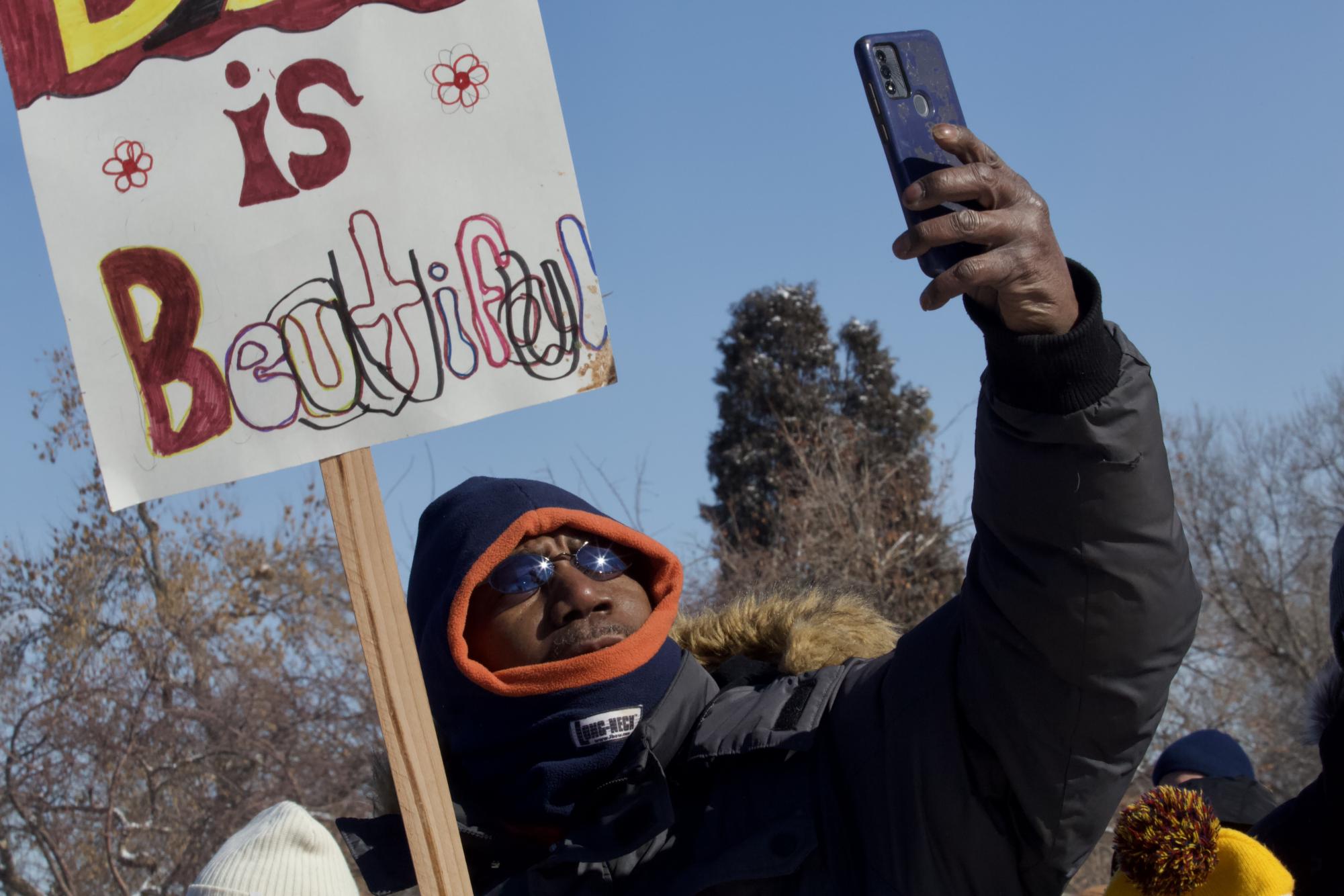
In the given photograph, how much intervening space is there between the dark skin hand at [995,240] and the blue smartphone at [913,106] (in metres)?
0.02

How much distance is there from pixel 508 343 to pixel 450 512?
0.72 meters

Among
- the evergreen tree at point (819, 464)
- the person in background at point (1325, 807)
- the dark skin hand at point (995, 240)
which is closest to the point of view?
the dark skin hand at point (995, 240)

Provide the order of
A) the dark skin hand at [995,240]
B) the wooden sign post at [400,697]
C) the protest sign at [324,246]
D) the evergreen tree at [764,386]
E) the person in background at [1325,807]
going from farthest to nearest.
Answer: the evergreen tree at [764,386], the person in background at [1325,807], the protest sign at [324,246], the wooden sign post at [400,697], the dark skin hand at [995,240]

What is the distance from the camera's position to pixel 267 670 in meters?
11.7

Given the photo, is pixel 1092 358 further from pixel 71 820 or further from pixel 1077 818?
pixel 71 820

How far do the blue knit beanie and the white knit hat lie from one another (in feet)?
9.92

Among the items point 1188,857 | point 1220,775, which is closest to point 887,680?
point 1188,857

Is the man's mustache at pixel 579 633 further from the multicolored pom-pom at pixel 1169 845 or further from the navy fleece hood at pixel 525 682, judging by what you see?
the multicolored pom-pom at pixel 1169 845

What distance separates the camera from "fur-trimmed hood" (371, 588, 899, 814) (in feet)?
7.35

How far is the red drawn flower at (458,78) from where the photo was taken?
2.01 m

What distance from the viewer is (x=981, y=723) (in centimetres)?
173

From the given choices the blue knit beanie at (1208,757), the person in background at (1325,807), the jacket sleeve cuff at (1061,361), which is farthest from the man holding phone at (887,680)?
the blue knit beanie at (1208,757)

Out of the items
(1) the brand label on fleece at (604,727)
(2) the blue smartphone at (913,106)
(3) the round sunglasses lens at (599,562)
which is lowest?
(1) the brand label on fleece at (604,727)

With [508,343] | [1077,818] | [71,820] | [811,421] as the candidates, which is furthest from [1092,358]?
[811,421]
